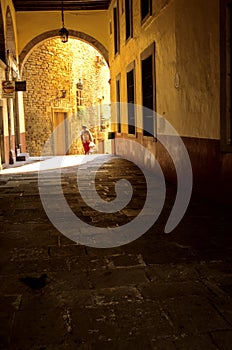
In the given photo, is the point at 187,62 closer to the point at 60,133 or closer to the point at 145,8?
the point at 145,8

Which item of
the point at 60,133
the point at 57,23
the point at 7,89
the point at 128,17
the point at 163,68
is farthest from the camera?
the point at 60,133

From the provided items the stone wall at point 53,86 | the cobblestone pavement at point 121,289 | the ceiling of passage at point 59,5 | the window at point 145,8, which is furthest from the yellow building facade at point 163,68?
the stone wall at point 53,86

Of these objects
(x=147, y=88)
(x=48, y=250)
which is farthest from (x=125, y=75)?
(x=48, y=250)

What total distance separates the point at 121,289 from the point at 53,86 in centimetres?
2201

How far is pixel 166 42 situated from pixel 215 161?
3.48 m

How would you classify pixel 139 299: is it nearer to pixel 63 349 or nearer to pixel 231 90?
pixel 63 349

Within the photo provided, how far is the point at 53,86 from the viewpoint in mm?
24141

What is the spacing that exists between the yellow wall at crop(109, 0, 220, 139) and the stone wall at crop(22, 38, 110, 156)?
13.6 meters

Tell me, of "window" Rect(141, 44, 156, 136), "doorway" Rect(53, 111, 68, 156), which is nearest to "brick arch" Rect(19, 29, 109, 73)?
"window" Rect(141, 44, 156, 136)

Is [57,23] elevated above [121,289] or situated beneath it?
elevated above

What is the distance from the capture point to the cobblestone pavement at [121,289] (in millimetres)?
2453

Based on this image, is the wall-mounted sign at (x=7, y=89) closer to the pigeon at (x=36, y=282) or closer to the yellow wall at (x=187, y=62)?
the yellow wall at (x=187, y=62)

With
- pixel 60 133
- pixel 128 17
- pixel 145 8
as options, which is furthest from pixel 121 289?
pixel 60 133

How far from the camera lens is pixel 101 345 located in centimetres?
237
